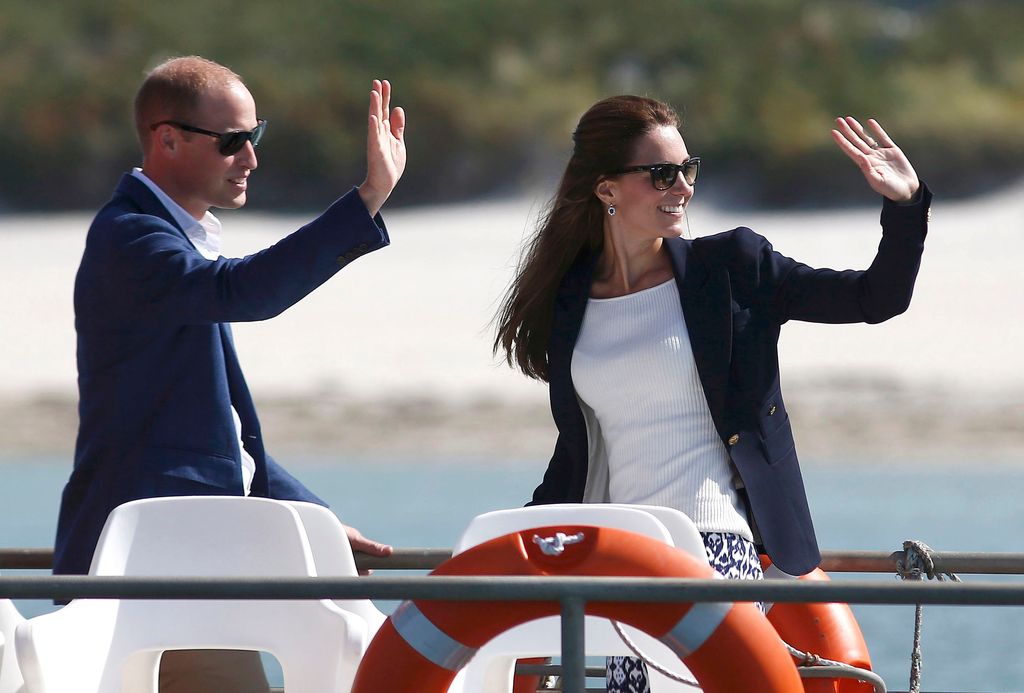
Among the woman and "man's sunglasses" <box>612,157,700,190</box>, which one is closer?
the woman

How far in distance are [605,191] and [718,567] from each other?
2.05ft

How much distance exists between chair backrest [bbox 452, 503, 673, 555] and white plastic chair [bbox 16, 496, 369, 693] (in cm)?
20

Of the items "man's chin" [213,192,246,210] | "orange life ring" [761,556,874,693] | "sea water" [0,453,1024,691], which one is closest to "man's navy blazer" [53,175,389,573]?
"man's chin" [213,192,246,210]

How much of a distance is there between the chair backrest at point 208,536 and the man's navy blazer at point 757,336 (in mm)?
393

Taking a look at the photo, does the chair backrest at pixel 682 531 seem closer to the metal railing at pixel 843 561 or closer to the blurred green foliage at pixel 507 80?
the metal railing at pixel 843 561

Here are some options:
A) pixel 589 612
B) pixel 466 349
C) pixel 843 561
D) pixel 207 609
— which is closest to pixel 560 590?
pixel 589 612

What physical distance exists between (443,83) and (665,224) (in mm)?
35706

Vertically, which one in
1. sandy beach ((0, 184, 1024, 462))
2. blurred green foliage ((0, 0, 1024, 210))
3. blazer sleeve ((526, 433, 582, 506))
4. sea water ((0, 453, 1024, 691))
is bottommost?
sea water ((0, 453, 1024, 691))

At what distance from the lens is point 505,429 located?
Result: 78.6 feet

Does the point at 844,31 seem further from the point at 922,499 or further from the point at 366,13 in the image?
the point at 922,499

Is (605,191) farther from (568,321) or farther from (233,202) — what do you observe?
(233,202)

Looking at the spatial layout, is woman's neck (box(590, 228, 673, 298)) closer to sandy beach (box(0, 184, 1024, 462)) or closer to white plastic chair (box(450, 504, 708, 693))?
white plastic chair (box(450, 504, 708, 693))

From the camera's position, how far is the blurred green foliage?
113ft

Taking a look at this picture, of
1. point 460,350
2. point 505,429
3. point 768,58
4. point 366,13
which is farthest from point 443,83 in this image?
point 505,429
